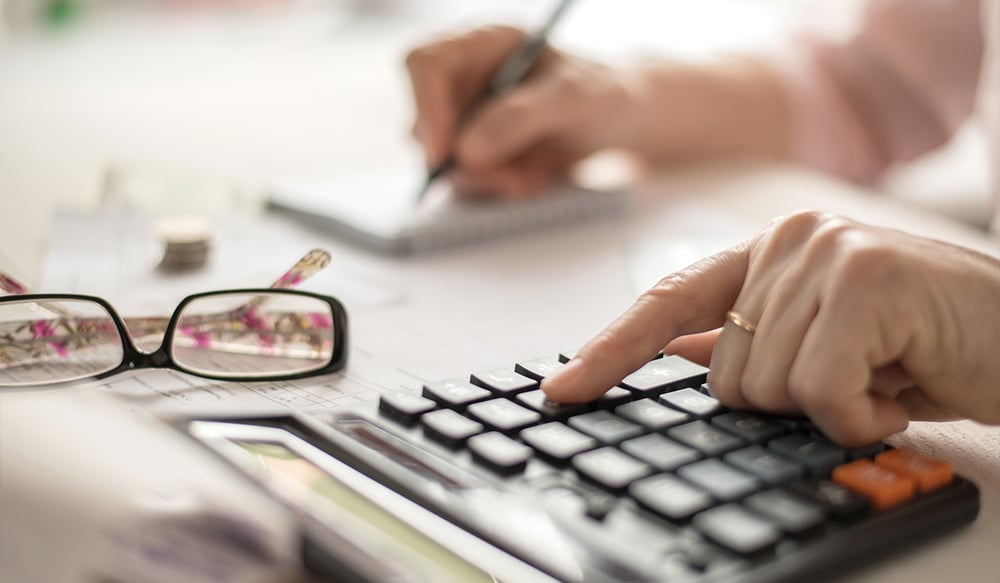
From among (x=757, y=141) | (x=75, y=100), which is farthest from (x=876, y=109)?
(x=75, y=100)

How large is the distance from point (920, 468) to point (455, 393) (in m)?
0.20

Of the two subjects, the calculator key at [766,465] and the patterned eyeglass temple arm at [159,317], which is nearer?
the calculator key at [766,465]

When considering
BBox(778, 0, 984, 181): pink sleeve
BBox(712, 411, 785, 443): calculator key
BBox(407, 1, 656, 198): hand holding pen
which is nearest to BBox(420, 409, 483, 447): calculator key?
BBox(712, 411, 785, 443): calculator key

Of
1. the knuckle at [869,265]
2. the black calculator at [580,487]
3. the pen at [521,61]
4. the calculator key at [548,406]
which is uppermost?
the pen at [521,61]

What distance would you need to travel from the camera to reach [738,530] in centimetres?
37

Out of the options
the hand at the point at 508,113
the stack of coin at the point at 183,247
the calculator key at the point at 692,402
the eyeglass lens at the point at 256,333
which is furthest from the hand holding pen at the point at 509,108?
the calculator key at the point at 692,402

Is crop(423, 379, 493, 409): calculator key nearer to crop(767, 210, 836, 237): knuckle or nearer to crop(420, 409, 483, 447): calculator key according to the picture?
crop(420, 409, 483, 447): calculator key

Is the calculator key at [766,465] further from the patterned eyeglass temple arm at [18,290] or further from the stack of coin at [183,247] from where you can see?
the stack of coin at [183,247]

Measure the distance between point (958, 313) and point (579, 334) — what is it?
0.25m

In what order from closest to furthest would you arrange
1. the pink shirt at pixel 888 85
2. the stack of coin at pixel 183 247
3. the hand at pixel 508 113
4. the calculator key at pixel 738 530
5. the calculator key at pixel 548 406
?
1. the calculator key at pixel 738 530
2. the calculator key at pixel 548 406
3. the stack of coin at pixel 183 247
4. the hand at pixel 508 113
5. the pink shirt at pixel 888 85

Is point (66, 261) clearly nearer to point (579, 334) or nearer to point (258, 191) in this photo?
point (258, 191)

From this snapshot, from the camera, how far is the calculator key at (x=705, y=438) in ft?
1.43

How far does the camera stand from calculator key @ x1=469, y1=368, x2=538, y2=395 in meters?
0.49

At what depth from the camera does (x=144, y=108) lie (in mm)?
1268
